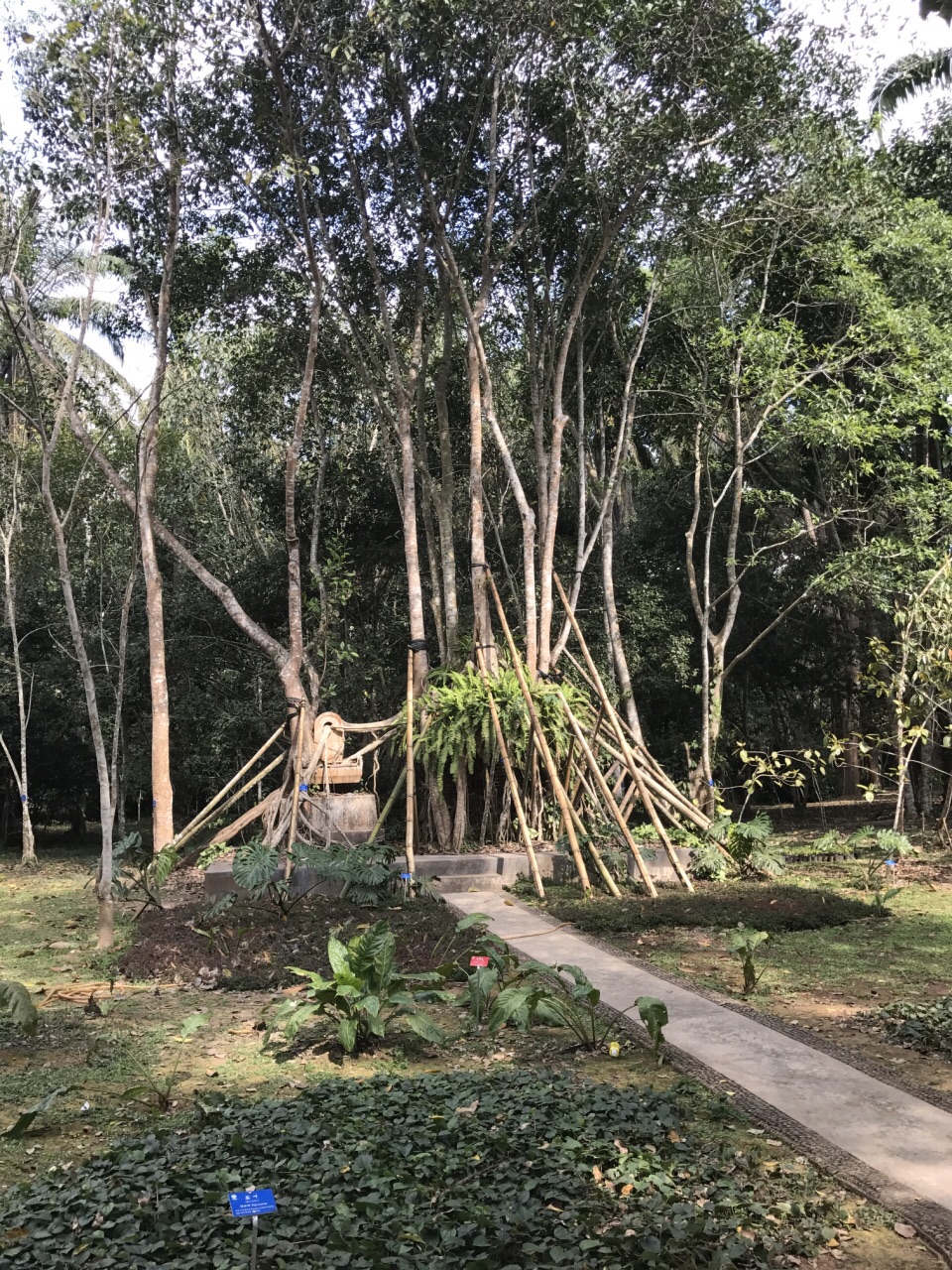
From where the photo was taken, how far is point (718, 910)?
306 inches

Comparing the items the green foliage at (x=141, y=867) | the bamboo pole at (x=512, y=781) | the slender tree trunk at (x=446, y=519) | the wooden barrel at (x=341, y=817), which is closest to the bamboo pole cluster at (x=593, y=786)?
the bamboo pole at (x=512, y=781)

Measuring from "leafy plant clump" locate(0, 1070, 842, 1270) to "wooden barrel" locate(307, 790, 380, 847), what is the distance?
6.70m

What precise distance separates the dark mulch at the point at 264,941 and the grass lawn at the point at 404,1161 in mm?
1301

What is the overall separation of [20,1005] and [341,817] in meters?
6.40

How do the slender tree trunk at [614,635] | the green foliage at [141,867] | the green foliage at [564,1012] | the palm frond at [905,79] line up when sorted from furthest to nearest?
1. the palm frond at [905,79]
2. the slender tree trunk at [614,635]
3. the green foliage at [141,867]
4. the green foliage at [564,1012]

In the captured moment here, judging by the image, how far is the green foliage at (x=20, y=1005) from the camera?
14.6 ft

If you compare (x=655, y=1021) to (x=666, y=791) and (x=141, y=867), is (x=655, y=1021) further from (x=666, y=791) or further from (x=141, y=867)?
(x=666, y=791)

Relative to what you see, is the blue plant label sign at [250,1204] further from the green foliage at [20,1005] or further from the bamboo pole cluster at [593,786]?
the bamboo pole cluster at [593,786]

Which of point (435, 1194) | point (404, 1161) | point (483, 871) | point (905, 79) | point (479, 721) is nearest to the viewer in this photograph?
point (435, 1194)

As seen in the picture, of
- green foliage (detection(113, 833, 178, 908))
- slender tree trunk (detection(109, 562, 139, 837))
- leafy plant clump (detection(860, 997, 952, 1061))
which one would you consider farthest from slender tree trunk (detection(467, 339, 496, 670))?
leafy plant clump (detection(860, 997, 952, 1061))

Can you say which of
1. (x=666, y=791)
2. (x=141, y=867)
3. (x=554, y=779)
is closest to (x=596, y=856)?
(x=554, y=779)

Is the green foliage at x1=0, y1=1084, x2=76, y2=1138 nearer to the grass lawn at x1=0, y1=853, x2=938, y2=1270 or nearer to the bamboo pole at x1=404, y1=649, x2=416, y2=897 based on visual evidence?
the grass lawn at x1=0, y1=853, x2=938, y2=1270

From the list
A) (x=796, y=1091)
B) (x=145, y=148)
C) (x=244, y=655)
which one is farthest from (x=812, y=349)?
(x=796, y=1091)

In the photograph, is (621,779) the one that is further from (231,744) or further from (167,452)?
(167,452)
